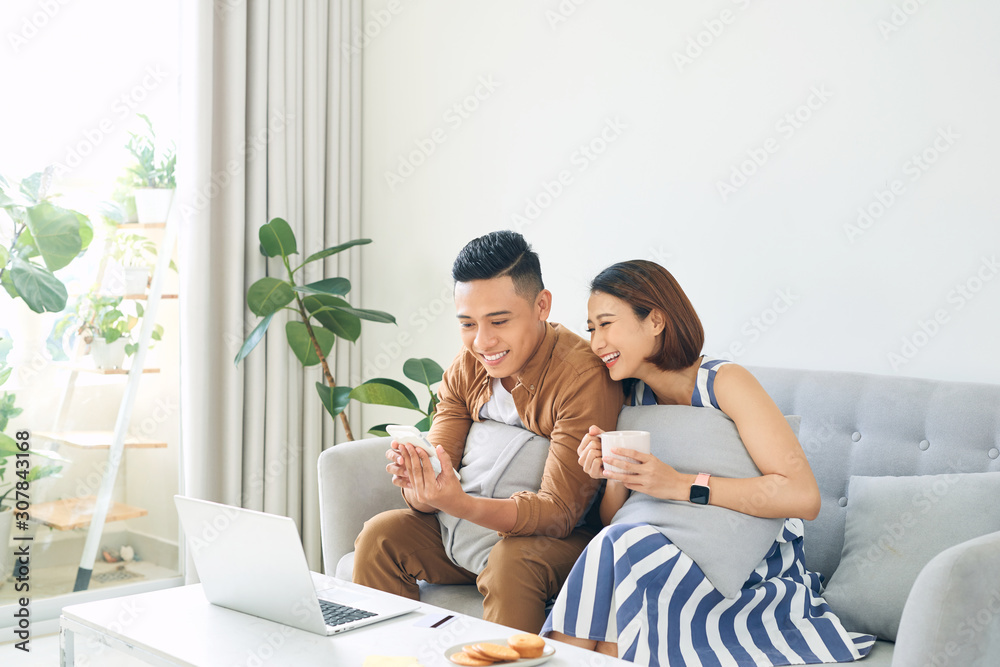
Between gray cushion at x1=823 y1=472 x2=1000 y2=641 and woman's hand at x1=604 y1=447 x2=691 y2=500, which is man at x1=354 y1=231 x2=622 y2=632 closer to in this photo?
woman's hand at x1=604 y1=447 x2=691 y2=500

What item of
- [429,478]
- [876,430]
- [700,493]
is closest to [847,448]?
[876,430]

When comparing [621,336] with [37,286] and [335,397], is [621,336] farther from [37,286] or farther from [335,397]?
[37,286]

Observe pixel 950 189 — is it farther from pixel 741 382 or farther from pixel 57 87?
pixel 57 87

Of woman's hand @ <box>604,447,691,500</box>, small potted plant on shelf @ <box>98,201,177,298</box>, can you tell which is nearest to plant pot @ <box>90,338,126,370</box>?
small potted plant on shelf @ <box>98,201,177,298</box>

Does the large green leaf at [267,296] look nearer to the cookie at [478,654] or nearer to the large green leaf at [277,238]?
the large green leaf at [277,238]

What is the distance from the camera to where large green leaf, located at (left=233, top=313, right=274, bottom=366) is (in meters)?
2.91

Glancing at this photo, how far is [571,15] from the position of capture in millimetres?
2803

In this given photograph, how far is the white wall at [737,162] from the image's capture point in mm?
2035

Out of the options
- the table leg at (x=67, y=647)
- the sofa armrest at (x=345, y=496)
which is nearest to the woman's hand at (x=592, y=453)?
the sofa armrest at (x=345, y=496)

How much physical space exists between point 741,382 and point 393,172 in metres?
2.10

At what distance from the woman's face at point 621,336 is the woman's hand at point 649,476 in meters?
0.25

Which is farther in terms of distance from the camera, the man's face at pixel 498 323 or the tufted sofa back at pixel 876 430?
the man's face at pixel 498 323

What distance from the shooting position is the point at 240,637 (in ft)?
4.62

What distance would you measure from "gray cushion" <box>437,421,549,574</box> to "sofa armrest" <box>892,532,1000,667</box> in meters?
0.84
